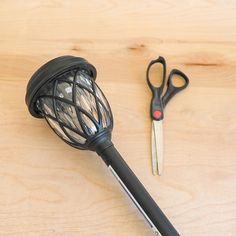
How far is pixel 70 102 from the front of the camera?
1.40ft

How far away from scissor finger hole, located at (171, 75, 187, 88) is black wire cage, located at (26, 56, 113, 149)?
144 millimetres

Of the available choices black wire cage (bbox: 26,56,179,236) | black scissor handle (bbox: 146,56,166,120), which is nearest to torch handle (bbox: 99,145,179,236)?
black wire cage (bbox: 26,56,179,236)

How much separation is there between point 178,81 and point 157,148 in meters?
0.13

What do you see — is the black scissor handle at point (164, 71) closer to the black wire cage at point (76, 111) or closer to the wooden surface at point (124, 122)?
the wooden surface at point (124, 122)

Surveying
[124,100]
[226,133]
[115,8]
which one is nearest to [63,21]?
[115,8]

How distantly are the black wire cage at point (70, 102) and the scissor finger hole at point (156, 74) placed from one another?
13cm

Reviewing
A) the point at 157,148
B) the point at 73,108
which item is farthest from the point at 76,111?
the point at 157,148

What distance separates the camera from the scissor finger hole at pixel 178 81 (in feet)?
1.76

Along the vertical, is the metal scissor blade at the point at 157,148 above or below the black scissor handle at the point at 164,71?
below

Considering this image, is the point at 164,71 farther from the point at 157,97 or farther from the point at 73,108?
the point at 73,108

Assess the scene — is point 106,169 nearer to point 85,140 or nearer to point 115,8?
point 85,140

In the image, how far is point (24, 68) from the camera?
56 cm

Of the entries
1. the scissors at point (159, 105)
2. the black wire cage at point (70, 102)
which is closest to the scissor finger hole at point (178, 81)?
the scissors at point (159, 105)

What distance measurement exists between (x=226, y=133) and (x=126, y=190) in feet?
0.57
